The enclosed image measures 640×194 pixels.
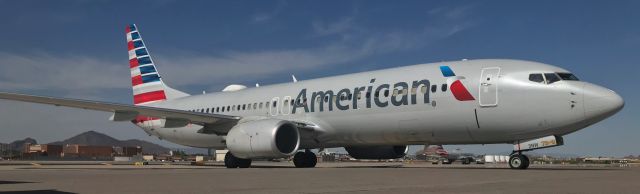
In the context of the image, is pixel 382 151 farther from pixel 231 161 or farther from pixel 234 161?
pixel 231 161

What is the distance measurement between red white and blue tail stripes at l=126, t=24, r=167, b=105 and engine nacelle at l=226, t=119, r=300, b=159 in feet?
40.3

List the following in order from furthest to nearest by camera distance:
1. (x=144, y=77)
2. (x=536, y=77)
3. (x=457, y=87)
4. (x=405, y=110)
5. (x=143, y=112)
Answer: (x=144, y=77)
(x=143, y=112)
(x=405, y=110)
(x=457, y=87)
(x=536, y=77)

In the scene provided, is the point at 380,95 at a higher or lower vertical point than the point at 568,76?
lower

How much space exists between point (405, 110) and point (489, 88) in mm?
2759

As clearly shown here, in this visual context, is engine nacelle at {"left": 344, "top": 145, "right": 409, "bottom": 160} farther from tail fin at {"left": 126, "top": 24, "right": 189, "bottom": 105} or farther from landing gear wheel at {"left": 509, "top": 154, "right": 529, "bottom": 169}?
tail fin at {"left": 126, "top": 24, "right": 189, "bottom": 105}

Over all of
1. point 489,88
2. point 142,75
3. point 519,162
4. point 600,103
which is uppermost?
point 142,75

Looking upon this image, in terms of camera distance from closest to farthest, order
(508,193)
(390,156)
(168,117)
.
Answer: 1. (508,193)
2. (168,117)
3. (390,156)

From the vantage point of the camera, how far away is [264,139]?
1956 cm

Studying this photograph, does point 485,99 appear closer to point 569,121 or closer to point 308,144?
point 569,121

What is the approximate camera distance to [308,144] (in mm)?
22844

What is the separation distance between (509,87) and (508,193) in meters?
9.66

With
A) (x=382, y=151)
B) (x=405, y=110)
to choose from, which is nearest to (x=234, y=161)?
(x=382, y=151)

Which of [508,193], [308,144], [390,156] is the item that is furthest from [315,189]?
[390,156]

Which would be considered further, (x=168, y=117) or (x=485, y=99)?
(x=168, y=117)
